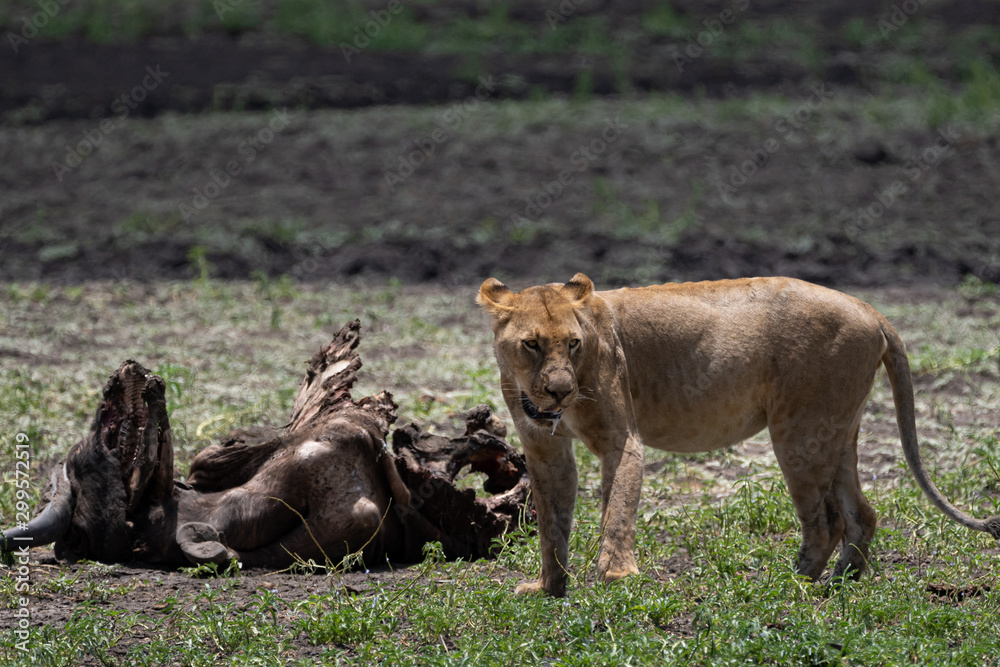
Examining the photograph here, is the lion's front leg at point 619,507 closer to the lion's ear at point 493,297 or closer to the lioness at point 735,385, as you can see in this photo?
the lioness at point 735,385

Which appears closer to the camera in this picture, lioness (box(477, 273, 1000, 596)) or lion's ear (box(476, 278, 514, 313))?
lion's ear (box(476, 278, 514, 313))

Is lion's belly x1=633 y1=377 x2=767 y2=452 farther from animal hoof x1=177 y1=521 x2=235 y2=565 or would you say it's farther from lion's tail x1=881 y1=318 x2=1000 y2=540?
animal hoof x1=177 y1=521 x2=235 y2=565

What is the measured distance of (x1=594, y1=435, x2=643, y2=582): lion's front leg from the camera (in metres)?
4.61

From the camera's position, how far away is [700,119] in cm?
1806

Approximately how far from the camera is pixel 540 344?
4543 millimetres

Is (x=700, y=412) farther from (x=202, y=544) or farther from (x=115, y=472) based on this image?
(x=115, y=472)

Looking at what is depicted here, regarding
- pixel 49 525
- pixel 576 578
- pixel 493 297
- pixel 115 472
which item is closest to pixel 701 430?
pixel 576 578

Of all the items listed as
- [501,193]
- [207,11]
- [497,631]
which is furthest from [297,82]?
[497,631]

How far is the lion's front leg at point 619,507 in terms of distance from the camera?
181 inches

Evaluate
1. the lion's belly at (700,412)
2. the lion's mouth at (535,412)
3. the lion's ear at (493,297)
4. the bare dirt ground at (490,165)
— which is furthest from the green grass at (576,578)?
the bare dirt ground at (490,165)

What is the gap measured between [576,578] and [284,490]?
165cm

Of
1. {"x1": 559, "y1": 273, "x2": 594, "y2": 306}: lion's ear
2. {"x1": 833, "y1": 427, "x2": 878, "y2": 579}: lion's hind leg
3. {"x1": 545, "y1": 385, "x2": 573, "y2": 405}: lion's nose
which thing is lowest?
{"x1": 833, "y1": 427, "x2": 878, "y2": 579}: lion's hind leg

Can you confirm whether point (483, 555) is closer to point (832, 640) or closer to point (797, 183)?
point (832, 640)

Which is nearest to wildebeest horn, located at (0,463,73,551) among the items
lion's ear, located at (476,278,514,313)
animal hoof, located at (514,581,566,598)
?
animal hoof, located at (514,581,566,598)
